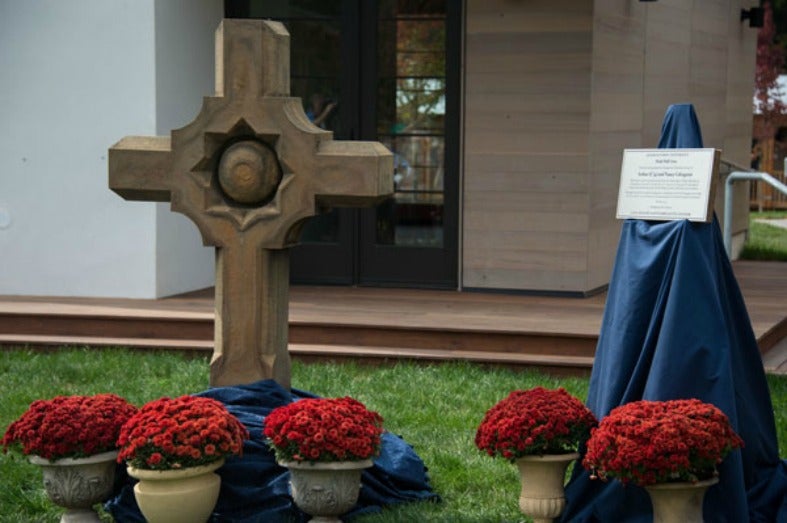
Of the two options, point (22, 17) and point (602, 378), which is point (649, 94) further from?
point (602, 378)

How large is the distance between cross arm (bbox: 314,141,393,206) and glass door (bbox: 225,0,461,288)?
5.26 metres

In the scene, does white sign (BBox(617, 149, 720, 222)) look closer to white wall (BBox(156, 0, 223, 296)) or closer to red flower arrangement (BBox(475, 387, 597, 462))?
red flower arrangement (BBox(475, 387, 597, 462))

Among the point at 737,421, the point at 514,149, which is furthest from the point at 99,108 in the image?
the point at 737,421

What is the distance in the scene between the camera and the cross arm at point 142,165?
18.2 feet

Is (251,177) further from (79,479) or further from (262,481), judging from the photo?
(79,479)

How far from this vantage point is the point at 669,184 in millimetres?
5297

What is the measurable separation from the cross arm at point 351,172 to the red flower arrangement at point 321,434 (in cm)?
88

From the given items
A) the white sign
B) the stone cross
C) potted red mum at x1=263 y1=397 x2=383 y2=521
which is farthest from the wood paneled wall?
potted red mum at x1=263 y1=397 x2=383 y2=521

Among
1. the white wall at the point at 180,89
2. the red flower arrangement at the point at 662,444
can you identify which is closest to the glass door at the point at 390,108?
the white wall at the point at 180,89

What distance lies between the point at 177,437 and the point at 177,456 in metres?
0.06

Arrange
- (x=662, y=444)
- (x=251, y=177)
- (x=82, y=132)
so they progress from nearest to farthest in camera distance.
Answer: (x=662, y=444) → (x=251, y=177) → (x=82, y=132)

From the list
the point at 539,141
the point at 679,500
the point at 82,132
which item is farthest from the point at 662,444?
the point at 82,132

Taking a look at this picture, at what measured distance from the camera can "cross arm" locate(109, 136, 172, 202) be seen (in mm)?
5539

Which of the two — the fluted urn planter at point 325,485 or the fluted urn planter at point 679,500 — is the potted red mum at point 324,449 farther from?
the fluted urn planter at point 679,500
